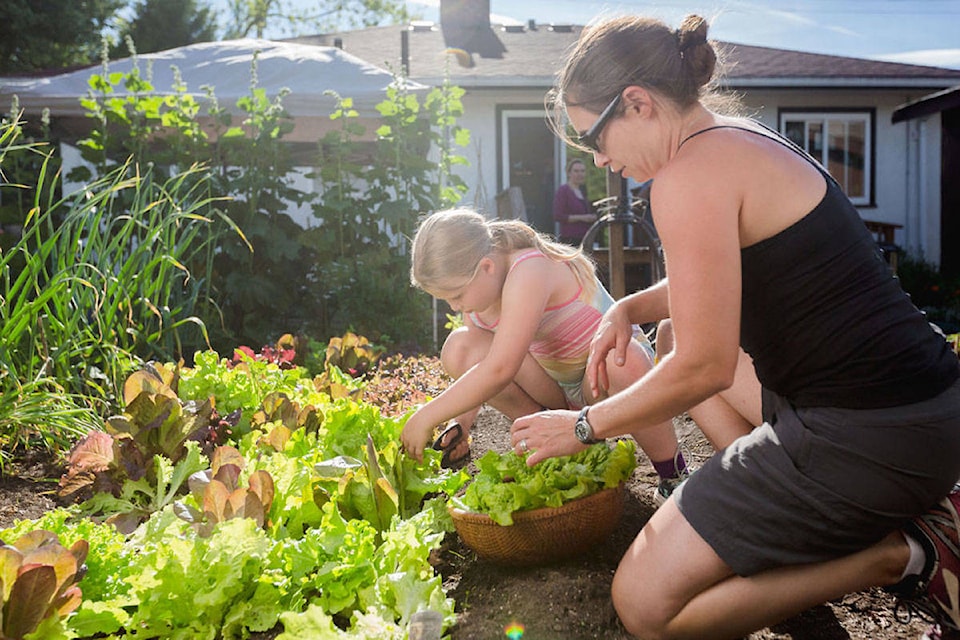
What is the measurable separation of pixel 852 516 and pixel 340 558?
102cm

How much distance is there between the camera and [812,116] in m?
12.1

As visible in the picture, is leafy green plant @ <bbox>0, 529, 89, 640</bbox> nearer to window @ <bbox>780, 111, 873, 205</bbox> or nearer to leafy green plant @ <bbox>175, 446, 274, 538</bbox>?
leafy green plant @ <bbox>175, 446, 274, 538</bbox>

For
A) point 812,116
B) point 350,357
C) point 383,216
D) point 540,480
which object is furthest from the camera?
point 812,116

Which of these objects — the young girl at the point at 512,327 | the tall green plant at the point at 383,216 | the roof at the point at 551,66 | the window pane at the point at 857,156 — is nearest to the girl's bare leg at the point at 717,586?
the young girl at the point at 512,327

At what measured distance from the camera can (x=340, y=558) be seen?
180cm

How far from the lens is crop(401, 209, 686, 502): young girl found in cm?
239

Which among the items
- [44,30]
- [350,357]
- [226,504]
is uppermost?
[44,30]

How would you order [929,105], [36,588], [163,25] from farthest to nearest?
[163,25], [929,105], [36,588]

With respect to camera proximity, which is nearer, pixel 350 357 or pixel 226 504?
pixel 226 504

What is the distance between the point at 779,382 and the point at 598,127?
0.65 m

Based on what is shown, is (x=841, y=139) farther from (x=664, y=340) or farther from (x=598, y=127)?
(x=598, y=127)

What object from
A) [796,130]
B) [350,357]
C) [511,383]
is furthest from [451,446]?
[796,130]

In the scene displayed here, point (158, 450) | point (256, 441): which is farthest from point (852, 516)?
point (158, 450)

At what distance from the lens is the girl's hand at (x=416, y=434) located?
234cm
